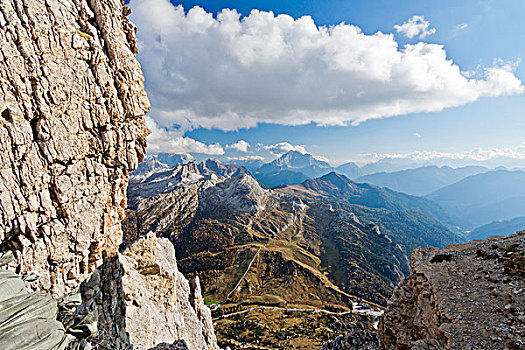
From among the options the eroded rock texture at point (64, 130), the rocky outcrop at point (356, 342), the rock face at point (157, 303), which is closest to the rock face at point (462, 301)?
the rocky outcrop at point (356, 342)

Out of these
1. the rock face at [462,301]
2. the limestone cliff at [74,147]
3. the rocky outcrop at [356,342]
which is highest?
the limestone cliff at [74,147]

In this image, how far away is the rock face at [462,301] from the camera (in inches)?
510

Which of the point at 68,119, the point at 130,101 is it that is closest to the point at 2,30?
the point at 68,119

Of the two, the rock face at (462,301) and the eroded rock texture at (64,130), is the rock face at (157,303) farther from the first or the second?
the rock face at (462,301)

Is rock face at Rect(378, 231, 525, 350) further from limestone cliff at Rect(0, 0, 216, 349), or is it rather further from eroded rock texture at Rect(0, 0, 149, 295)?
eroded rock texture at Rect(0, 0, 149, 295)

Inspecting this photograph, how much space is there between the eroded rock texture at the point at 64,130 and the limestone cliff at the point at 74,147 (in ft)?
0.26

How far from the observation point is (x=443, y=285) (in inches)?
653

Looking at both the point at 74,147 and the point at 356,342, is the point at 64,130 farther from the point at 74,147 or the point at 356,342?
the point at 356,342

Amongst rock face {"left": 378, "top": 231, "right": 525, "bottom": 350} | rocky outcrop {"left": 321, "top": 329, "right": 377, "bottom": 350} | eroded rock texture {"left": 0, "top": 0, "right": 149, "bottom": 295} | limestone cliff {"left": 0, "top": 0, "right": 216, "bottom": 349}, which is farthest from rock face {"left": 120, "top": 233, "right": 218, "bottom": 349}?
rock face {"left": 378, "top": 231, "right": 525, "bottom": 350}

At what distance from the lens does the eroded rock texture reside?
57.8 feet

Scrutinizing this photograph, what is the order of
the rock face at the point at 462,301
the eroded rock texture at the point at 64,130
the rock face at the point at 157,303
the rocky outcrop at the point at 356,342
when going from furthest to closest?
the rock face at the point at 157,303 < the rocky outcrop at the point at 356,342 < the eroded rock texture at the point at 64,130 < the rock face at the point at 462,301

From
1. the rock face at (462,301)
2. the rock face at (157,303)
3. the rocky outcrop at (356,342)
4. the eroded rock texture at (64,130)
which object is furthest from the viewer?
the rock face at (157,303)

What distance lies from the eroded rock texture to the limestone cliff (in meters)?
0.08

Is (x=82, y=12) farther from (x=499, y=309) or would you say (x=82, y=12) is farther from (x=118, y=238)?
(x=499, y=309)
